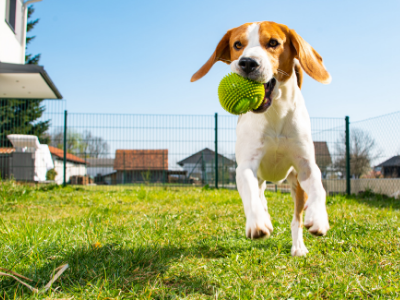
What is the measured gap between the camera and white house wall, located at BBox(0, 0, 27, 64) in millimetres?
9141

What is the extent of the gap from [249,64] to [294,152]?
2.47ft

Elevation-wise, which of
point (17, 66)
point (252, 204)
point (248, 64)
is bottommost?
point (252, 204)

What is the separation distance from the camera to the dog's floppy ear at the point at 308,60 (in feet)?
7.58

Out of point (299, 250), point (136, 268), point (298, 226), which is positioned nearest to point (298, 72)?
point (298, 226)

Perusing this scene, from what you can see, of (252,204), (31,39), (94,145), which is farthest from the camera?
(31,39)

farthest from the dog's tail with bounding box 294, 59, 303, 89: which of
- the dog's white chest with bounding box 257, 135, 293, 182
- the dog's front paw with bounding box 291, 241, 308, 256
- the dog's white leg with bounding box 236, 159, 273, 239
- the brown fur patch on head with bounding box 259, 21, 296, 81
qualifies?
the dog's front paw with bounding box 291, 241, 308, 256

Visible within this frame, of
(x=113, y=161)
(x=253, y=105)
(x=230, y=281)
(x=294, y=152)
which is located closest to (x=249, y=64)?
(x=253, y=105)

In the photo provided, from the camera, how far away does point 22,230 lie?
2.77 meters

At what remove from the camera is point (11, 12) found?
33.2 feet

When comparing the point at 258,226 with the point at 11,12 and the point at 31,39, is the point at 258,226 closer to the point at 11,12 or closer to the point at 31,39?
the point at 11,12

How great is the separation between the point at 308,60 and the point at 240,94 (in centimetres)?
72

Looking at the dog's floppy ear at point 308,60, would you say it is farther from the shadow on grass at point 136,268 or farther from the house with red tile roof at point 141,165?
the house with red tile roof at point 141,165

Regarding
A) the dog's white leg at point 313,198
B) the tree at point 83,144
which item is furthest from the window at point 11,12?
the dog's white leg at point 313,198

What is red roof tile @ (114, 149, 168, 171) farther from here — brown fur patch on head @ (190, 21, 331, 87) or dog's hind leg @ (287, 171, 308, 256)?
brown fur patch on head @ (190, 21, 331, 87)
